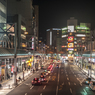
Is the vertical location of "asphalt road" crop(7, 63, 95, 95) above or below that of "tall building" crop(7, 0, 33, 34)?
below

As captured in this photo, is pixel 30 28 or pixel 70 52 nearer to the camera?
pixel 30 28

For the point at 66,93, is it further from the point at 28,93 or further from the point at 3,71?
the point at 3,71

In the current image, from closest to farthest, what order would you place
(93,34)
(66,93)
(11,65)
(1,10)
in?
(66,93) < (93,34) < (11,65) < (1,10)

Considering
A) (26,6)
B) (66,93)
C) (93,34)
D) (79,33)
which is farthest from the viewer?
(79,33)

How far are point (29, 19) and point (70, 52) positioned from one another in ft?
245

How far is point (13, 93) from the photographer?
24844 mm

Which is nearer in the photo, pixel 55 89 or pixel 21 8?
pixel 55 89

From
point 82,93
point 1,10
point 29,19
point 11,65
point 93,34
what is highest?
point 29,19

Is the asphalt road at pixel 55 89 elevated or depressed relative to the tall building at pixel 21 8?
depressed

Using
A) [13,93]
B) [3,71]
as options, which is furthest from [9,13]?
[13,93]

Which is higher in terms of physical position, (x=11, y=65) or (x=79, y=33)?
(x=79, y=33)

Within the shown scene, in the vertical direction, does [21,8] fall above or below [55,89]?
above

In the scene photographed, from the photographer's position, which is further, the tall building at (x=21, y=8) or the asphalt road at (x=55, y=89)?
the tall building at (x=21, y=8)

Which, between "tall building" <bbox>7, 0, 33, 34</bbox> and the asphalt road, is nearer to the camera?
the asphalt road
